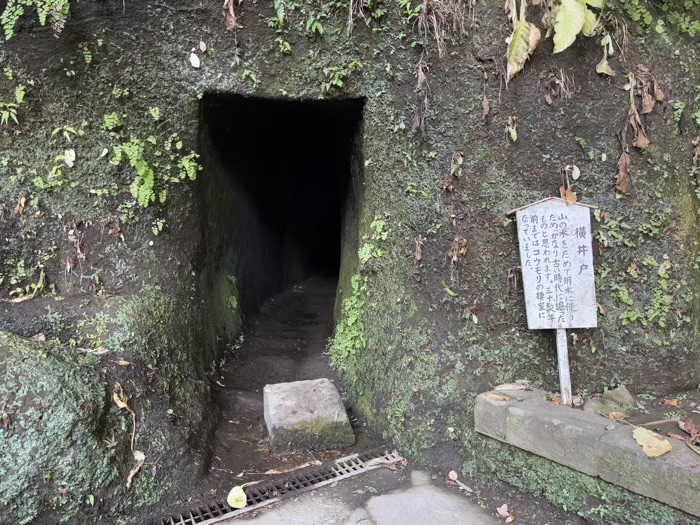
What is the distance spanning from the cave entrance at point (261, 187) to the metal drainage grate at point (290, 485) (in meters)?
2.13

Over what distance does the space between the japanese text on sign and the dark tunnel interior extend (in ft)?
6.67

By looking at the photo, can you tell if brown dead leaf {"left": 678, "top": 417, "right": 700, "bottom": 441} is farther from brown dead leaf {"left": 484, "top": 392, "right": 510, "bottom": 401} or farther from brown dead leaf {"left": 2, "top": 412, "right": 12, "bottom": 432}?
brown dead leaf {"left": 2, "top": 412, "right": 12, "bottom": 432}

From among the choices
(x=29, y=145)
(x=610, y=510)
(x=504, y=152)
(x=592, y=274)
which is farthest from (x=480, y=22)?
(x=29, y=145)

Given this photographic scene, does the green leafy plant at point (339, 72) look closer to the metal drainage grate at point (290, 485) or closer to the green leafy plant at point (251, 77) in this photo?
the green leafy plant at point (251, 77)

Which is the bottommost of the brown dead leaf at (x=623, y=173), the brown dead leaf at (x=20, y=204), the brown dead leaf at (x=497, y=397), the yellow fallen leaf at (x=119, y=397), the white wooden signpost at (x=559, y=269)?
the brown dead leaf at (x=497, y=397)

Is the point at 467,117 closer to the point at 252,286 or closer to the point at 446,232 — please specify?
the point at 446,232

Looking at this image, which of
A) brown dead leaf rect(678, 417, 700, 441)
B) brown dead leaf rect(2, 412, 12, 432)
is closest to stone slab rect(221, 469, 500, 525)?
brown dead leaf rect(678, 417, 700, 441)

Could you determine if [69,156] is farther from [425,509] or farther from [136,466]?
[425,509]

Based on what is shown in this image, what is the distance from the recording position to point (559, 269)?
3.25 meters

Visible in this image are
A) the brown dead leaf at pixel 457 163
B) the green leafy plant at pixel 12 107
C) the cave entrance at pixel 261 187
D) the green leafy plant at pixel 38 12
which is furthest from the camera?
the cave entrance at pixel 261 187

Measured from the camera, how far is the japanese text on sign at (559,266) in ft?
10.6

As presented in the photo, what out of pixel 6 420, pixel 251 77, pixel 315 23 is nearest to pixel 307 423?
pixel 6 420

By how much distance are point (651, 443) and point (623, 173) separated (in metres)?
1.92

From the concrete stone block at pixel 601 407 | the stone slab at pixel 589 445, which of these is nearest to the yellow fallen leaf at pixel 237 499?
the stone slab at pixel 589 445
